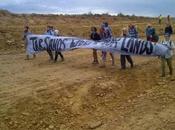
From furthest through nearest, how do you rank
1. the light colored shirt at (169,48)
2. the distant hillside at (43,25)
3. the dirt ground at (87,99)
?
the distant hillside at (43,25) → the light colored shirt at (169,48) → the dirt ground at (87,99)

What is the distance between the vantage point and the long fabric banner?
51.2ft

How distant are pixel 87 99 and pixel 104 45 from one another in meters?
4.02

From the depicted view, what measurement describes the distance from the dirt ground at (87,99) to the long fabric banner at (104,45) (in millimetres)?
749

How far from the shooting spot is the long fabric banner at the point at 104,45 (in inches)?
614

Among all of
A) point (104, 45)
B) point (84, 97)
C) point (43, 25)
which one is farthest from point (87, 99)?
point (43, 25)

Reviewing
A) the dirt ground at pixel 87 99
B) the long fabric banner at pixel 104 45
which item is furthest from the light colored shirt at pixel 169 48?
the dirt ground at pixel 87 99

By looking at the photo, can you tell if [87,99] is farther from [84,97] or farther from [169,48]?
[169,48]

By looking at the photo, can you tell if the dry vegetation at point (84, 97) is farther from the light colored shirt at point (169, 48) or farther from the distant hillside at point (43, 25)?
the distant hillside at point (43, 25)

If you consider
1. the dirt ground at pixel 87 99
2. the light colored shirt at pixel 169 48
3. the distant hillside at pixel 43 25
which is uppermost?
A: the light colored shirt at pixel 169 48

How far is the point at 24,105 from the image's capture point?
12312 millimetres

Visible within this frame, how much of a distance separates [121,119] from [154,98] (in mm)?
1652

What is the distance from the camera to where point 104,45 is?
16531mm

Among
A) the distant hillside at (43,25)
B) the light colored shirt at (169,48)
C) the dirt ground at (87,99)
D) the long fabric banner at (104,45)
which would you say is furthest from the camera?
the distant hillside at (43,25)

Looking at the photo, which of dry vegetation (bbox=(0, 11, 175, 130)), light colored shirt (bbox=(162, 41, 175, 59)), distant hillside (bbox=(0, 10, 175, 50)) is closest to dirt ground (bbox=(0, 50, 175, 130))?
dry vegetation (bbox=(0, 11, 175, 130))
